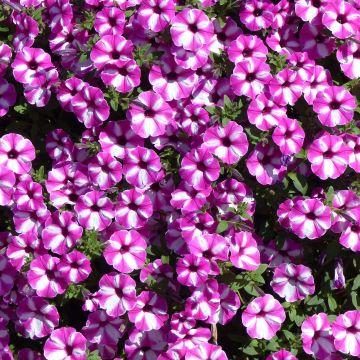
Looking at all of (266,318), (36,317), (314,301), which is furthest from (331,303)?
(36,317)

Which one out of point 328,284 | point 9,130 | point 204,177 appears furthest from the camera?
point 9,130

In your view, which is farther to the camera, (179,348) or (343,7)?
(343,7)

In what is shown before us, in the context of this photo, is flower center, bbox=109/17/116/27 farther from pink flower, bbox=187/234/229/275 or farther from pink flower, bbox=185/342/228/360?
pink flower, bbox=185/342/228/360

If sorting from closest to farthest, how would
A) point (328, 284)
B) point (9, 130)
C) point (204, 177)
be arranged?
point (204, 177), point (328, 284), point (9, 130)

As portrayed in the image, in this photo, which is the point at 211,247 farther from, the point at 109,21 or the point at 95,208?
the point at 109,21

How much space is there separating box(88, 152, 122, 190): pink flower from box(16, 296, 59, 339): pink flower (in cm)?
54

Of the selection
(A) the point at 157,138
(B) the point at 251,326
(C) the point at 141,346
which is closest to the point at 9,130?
(A) the point at 157,138

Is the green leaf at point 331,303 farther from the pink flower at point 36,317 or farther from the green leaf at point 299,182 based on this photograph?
the pink flower at point 36,317

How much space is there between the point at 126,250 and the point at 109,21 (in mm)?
974

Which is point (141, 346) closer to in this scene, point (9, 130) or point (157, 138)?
point (157, 138)

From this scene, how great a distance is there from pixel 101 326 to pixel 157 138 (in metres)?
0.80

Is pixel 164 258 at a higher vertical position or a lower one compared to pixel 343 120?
lower

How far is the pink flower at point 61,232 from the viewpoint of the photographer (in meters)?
2.81

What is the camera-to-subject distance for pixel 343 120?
285 cm
